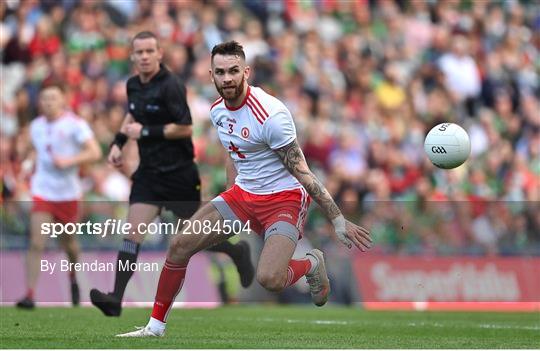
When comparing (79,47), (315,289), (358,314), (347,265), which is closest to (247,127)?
(315,289)

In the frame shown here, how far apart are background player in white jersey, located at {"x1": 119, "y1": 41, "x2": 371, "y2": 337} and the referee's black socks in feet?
6.40

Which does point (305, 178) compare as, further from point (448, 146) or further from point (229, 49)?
point (448, 146)

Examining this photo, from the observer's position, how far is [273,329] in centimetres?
1298

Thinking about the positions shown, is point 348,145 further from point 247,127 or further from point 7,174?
point 247,127

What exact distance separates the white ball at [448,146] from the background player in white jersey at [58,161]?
4.80 meters

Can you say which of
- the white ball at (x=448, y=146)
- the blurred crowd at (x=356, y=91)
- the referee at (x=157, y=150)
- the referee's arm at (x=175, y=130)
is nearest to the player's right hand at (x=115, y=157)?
the referee at (x=157, y=150)

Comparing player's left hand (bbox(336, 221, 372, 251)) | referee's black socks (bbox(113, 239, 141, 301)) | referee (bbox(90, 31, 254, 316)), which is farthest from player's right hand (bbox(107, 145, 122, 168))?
player's left hand (bbox(336, 221, 372, 251))

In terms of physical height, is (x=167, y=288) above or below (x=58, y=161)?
below

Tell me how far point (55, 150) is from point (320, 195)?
5595 millimetres

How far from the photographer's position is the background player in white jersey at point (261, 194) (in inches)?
430

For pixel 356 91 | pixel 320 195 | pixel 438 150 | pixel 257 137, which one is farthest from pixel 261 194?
pixel 356 91

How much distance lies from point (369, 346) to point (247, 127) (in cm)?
205

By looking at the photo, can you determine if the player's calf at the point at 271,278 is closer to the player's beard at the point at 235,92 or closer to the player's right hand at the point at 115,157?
the player's beard at the point at 235,92

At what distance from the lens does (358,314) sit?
54.3 ft
